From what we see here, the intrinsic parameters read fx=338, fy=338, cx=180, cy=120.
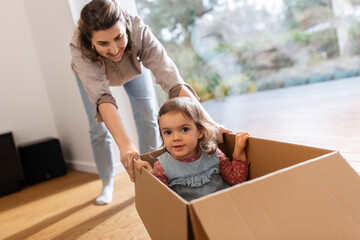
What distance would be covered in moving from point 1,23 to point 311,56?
3554mm

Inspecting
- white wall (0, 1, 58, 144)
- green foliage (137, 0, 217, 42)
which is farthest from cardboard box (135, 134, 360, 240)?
white wall (0, 1, 58, 144)

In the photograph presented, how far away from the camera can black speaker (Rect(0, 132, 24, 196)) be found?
98.7 inches

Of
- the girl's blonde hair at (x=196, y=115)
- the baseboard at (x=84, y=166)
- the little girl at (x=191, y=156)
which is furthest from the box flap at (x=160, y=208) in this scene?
the baseboard at (x=84, y=166)

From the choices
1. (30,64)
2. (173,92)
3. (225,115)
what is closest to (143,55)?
(173,92)

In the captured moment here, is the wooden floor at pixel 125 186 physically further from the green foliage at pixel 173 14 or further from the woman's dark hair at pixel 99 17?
the green foliage at pixel 173 14

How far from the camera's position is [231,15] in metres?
4.34

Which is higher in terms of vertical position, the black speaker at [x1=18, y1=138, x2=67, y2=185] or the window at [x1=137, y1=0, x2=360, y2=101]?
the window at [x1=137, y1=0, x2=360, y2=101]

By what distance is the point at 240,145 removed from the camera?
108 centimetres

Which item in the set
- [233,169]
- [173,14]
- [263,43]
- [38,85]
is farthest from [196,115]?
[263,43]

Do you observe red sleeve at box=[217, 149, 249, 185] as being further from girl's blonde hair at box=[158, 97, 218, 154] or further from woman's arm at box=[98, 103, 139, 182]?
woman's arm at box=[98, 103, 139, 182]

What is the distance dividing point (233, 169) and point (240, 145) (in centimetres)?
9

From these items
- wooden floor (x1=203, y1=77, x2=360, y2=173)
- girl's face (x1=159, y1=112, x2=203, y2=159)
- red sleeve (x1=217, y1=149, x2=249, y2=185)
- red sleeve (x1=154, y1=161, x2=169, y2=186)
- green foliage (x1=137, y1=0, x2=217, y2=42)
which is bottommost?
wooden floor (x1=203, y1=77, x2=360, y2=173)

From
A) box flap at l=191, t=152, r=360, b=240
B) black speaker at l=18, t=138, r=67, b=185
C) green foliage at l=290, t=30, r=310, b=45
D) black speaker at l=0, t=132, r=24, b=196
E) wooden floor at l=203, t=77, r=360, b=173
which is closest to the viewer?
box flap at l=191, t=152, r=360, b=240

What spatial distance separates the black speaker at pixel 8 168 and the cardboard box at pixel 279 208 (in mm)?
2144
